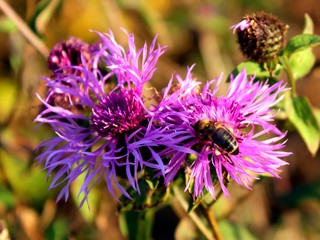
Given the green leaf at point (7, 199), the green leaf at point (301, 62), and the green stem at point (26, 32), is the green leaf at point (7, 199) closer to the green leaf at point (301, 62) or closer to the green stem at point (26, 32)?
the green stem at point (26, 32)

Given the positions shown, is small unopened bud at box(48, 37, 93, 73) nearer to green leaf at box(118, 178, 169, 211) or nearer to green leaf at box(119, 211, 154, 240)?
green leaf at box(118, 178, 169, 211)

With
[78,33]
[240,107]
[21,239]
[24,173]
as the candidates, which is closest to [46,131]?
[24,173]

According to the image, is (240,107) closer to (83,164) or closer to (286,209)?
(83,164)

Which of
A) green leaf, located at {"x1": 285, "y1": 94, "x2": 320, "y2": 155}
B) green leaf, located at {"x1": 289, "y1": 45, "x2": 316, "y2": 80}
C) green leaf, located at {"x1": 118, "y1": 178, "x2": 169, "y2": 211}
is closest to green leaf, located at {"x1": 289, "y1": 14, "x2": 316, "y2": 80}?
green leaf, located at {"x1": 289, "y1": 45, "x2": 316, "y2": 80}

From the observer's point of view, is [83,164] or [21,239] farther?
[21,239]

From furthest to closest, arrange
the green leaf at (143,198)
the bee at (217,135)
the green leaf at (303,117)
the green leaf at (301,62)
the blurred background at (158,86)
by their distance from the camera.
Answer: the blurred background at (158,86), the green leaf at (301,62), the green leaf at (303,117), the green leaf at (143,198), the bee at (217,135)

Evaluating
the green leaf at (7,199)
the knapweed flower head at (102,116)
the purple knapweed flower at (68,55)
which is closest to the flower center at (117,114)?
the knapweed flower head at (102,116)
